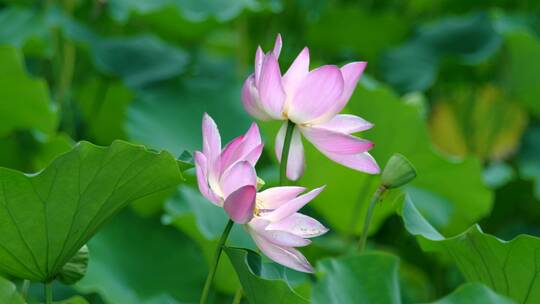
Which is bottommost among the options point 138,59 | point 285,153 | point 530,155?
point 530,155

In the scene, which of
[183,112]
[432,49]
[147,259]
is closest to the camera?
[147,259]

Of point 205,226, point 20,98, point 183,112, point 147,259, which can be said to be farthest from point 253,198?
point 183,112

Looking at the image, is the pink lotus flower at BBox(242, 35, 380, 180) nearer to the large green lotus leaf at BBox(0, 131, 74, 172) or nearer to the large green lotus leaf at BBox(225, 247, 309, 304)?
the large green lotus leaf at BBox(225, 247, 309, 304)

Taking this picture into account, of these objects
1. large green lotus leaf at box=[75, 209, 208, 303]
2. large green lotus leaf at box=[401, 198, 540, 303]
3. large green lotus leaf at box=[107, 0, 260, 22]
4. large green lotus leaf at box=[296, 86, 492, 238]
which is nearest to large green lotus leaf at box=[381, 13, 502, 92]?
large green lotus leaf at box=[107, 0, 260, 22]

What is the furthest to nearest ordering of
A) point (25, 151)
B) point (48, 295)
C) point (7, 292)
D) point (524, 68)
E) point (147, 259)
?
point (524, 68), point (25, 151), point (147, 259), point (48, 295), point (7, 292)

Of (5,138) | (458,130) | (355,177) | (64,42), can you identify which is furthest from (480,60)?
(5,138)

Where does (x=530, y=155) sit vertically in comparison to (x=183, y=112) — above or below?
below

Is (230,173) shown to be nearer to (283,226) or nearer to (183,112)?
(283,226)
